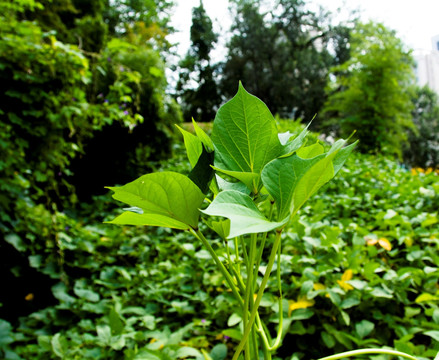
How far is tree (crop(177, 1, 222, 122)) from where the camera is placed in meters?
14.5

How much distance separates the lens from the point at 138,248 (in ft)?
7.16

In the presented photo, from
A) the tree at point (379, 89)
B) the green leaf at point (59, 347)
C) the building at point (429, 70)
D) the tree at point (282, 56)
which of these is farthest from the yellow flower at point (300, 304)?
the building at point (429, 70)

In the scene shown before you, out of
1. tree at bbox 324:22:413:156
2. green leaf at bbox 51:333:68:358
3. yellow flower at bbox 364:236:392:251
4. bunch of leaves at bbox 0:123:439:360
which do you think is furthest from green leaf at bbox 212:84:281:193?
tree at bbox 324:22:413:156

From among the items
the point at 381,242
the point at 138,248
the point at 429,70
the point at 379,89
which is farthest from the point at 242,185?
the point at 429,70

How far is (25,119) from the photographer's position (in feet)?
6.81

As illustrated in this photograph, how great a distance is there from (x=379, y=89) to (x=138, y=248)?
24.6 ft

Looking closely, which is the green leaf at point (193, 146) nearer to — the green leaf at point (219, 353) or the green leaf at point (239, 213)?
the green leaf at point (239, 213)

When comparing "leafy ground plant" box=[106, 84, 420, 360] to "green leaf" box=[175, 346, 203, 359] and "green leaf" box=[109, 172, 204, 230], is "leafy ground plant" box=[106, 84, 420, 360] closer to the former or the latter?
"green leaf" box=[109, 172, 204, 230]

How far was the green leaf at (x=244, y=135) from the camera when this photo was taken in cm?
36

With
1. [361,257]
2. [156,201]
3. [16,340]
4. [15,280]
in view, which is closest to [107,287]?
[16,340]

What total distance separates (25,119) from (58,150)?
0.32 metres

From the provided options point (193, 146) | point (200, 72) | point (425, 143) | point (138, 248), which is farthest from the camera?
point (200, 72)

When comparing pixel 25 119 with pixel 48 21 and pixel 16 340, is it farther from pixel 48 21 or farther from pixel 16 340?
pixel 48 21

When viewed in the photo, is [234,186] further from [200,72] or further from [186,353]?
[200,72]
